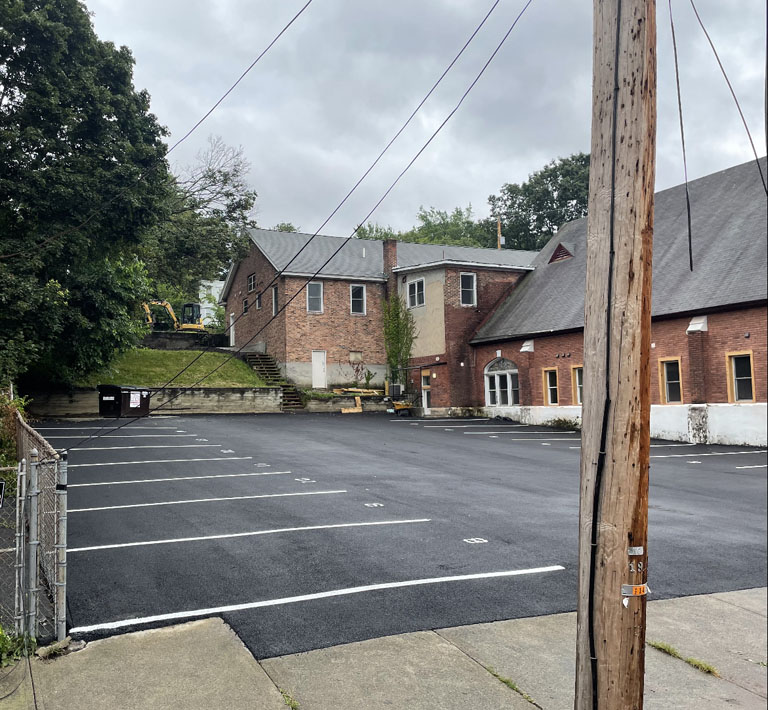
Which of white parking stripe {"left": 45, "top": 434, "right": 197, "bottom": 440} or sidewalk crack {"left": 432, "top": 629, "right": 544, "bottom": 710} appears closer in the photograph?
sidewalk crack {"left": 432, "top": 629, "right": 544, "bottom": 710}

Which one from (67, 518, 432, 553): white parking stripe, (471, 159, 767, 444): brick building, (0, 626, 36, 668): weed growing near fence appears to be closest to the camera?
(0, 626, 36, 668): weed growing near fence

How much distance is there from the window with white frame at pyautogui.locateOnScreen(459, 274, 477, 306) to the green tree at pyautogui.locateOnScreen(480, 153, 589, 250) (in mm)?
31137

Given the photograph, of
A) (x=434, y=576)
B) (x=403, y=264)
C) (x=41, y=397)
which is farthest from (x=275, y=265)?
(x=434, y=576)

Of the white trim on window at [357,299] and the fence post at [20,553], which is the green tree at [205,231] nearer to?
the white trim on window at [357,299]

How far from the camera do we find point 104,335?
79.2 ft

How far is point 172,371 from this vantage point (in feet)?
114

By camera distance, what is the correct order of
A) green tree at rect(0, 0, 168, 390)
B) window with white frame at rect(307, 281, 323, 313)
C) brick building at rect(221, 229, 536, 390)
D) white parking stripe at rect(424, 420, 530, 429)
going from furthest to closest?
window with white frame at rect(307, 281, 323, 313) < brick building at rect(221, 229, 536, 390) < white parking stripe at rect(424, 420, 530, 429) < green tree at rect(0, 0, 168, 390)

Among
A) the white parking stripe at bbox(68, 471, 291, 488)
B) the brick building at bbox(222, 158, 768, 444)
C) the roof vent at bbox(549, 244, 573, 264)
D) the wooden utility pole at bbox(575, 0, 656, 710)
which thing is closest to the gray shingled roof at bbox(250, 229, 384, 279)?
the brick building at bbox(222, 158, 768, 444)

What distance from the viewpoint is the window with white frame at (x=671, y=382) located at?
2403 cm

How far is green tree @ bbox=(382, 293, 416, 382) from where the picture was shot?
36125 mm

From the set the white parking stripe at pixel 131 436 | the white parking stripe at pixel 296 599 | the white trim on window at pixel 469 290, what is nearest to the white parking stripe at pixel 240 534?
the white parking stripe at pixel 296 599

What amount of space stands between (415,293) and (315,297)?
528 cm

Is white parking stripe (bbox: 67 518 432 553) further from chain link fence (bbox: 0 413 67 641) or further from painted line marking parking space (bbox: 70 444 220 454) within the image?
painted line marking parking space (bbox: 70 444 220 454)

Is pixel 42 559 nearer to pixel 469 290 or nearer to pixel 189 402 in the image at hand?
pixel 189 402
